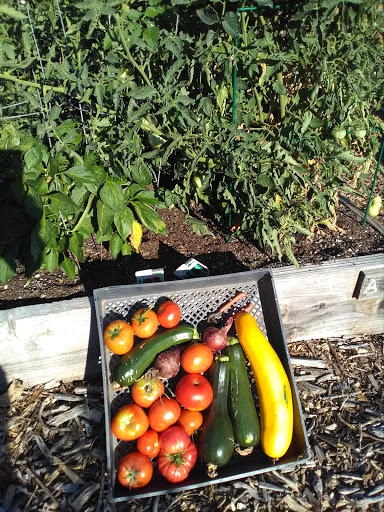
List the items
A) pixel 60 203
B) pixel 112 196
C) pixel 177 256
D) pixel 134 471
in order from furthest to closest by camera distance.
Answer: pixel 177 256, pixel 112 196, pixel 60 203, pixel 134 471

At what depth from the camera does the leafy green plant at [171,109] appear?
7.59 feet

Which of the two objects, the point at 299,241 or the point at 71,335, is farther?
the point at 299,241

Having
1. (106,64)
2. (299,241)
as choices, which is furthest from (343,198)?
(106,64)

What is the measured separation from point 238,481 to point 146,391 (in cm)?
63

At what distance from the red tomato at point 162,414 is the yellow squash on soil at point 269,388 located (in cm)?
44

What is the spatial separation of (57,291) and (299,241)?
5.53 feet

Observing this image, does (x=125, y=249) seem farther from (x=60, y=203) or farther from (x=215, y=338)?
(x=215, y=338)

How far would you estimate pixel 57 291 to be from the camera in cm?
279

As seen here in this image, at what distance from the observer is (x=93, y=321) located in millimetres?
2453

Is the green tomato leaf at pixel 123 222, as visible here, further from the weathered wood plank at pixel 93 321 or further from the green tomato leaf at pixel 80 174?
the weathered wood plank at pixel 93 321

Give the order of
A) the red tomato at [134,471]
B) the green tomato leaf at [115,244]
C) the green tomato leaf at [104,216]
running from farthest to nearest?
the green tomato leaf at [115,244]
the green tomato leaf at [104,216]
the red tomato at [134,471]

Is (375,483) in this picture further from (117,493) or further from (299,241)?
(299,241)

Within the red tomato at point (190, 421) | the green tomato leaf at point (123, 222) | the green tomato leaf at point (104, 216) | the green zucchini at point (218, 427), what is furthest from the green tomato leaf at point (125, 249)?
the red tomato at point (190, 421)

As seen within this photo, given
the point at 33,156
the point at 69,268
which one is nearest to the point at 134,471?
the point at 69,268
